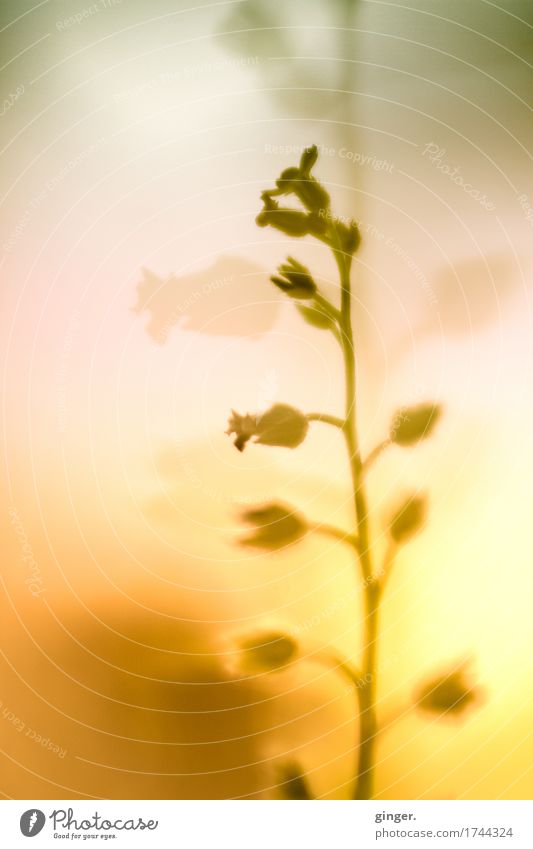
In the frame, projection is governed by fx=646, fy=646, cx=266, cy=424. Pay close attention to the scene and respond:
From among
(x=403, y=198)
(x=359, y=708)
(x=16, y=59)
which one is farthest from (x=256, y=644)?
(x=16, y=59)

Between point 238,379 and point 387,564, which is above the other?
point 238,379

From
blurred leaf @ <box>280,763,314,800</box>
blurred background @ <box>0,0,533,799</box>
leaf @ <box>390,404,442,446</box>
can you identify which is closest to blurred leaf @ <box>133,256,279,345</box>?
blurred background @ <box>0,0,533,799</box>

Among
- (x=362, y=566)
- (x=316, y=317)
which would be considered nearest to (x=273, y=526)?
(x=362, y=566)

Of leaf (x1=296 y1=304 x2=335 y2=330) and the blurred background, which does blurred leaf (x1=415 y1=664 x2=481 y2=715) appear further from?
leaf (x1=296 y1=304 x2=335 y2=330)

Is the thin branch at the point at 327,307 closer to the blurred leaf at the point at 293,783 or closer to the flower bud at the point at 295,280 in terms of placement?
the flower bud at the point at 295,280

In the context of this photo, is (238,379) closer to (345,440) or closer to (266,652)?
(345,440)
